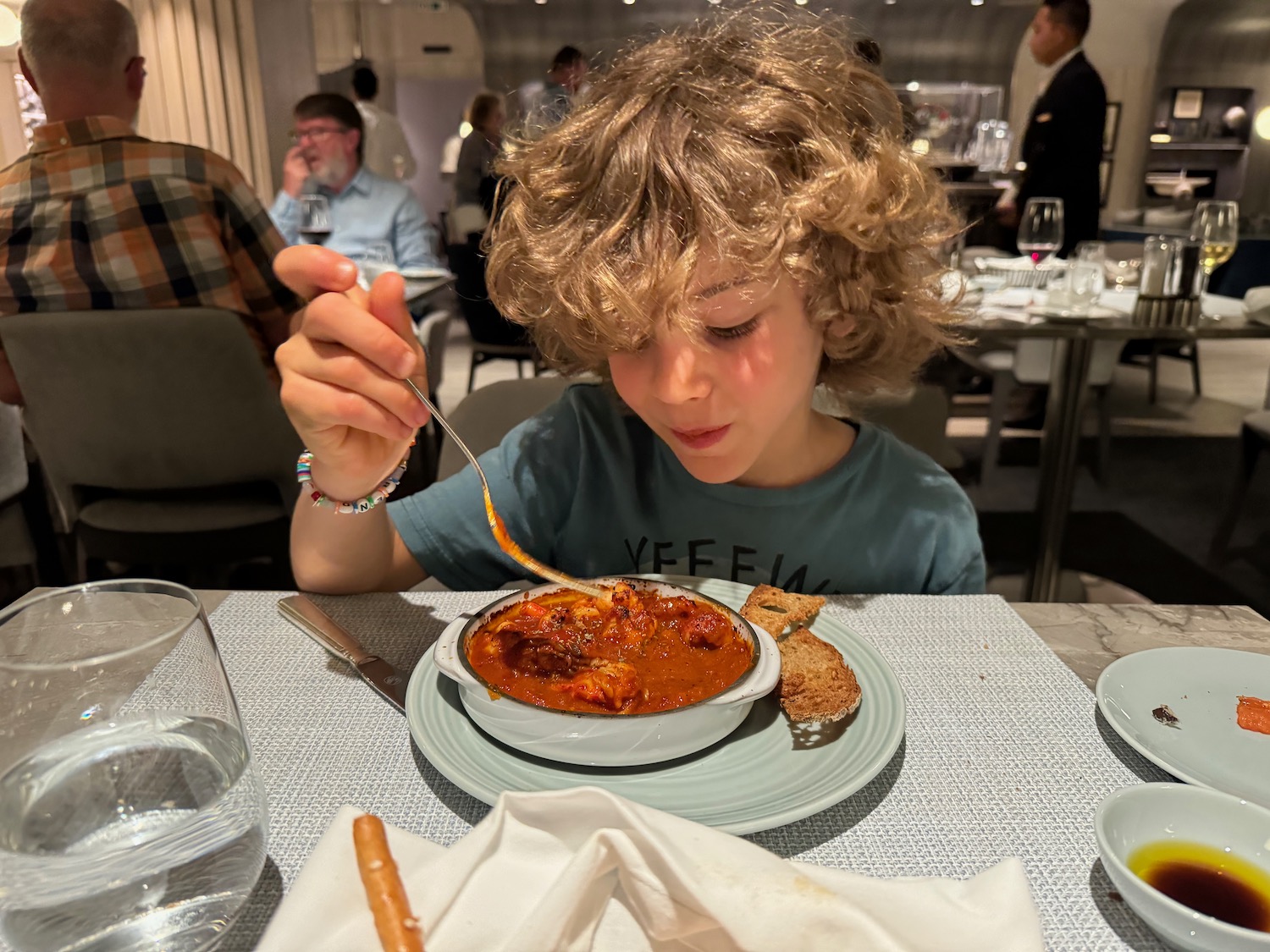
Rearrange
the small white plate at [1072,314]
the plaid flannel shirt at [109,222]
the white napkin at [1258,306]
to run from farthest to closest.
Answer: the small white plate at [1072,314] → the white napkin at [1258,306] → the plaid flannel shirt at [109,222]

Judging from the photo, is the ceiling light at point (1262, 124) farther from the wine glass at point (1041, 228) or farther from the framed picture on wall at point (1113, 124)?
the wine glass at point (1041, 228)

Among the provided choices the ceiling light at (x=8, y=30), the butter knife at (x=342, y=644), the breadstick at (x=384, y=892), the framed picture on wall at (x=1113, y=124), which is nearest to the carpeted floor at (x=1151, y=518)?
the framed picture on wall at (x=1113, y=124)

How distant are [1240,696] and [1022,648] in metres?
0.20

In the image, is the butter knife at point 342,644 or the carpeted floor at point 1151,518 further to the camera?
the carpeted floor at point 1151,518

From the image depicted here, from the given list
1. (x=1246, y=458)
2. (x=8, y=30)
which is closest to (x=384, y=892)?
(x=1246, y=458)

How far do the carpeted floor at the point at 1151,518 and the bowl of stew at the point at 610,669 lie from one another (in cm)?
283

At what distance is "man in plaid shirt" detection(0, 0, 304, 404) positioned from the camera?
218cm

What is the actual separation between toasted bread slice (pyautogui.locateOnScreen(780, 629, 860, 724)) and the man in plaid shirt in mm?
2100

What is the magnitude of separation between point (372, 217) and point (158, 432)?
9.67 ft

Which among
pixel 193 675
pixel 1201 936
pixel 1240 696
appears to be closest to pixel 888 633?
pixel 1240 696

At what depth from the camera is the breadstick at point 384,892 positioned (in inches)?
18.2

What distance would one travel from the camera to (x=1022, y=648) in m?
0.91

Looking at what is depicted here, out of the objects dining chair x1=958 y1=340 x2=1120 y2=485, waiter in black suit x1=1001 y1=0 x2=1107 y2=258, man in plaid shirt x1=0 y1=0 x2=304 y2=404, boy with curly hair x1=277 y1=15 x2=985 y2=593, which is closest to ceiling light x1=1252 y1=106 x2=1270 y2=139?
waiter in black suit x1=1001 y1=0 x2=1107 y2=258

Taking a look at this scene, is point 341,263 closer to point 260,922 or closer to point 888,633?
point 260,922
